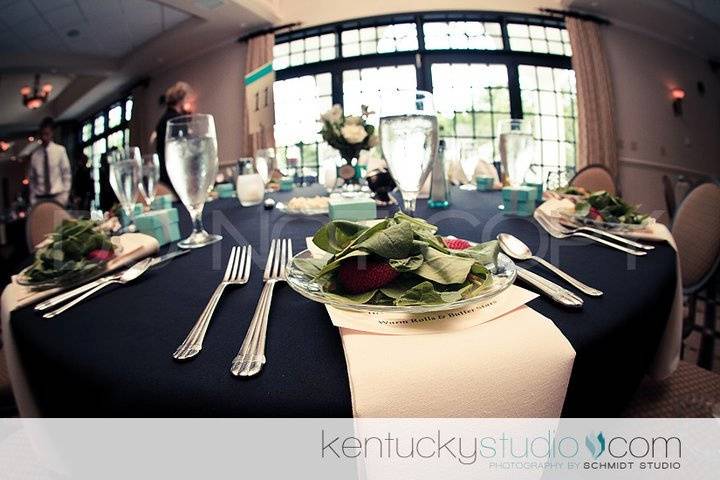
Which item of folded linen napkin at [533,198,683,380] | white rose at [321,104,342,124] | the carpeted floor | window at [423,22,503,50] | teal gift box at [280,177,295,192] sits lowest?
the carpeted floor

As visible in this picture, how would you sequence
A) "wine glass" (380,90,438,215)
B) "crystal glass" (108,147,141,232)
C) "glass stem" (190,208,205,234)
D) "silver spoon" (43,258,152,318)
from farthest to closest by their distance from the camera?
"crystal glass" (108,147,141,232), "glass stem" (190,208,205,234), "wine glass" (380,90,438,215), "silver spoon" (43,258,152,318)

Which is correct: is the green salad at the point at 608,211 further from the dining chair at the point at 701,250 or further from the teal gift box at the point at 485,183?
the teal gift box at the point at 485,183

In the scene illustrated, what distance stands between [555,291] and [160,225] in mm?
498

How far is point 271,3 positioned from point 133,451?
1219mm

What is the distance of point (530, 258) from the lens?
0.34 m

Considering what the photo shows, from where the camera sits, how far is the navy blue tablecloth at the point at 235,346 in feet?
0.52

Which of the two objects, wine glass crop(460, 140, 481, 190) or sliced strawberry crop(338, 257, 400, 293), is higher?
wine glass crop(460, 140, 481, 190)

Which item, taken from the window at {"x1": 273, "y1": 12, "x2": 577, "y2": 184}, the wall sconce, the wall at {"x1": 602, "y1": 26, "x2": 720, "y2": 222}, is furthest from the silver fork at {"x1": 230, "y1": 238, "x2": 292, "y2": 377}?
the wall sconce

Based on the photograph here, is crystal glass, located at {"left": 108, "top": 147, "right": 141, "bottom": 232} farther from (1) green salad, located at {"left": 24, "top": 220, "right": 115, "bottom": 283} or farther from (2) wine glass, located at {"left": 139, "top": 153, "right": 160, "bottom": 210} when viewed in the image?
(1) green salad, located at {"left": 24, "top": 220, "right": 115, "bottom": 283}

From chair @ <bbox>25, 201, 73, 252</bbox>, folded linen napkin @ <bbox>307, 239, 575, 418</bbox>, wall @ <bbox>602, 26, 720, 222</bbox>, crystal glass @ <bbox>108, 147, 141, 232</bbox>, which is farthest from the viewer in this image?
wall @ <bbox>602, 26, 720, 222</bbox>

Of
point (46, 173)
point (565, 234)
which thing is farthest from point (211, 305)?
point (46, 173)

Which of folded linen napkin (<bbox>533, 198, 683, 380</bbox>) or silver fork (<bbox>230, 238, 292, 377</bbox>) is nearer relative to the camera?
silver fork (<bbox>230, 238, 292, 377</bbox>)

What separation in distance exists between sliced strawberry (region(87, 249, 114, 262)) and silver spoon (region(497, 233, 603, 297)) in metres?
0.38

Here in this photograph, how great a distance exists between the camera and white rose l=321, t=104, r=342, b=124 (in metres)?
1.00
